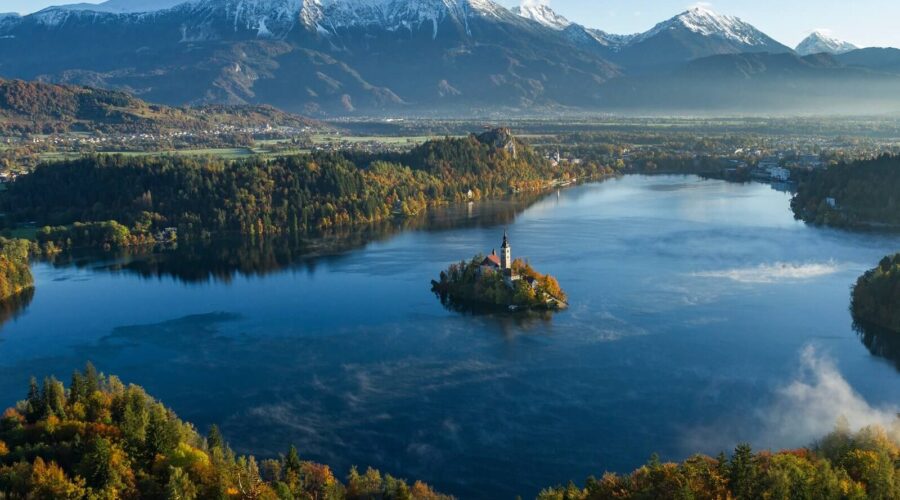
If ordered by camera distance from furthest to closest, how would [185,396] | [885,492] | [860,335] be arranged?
[860,335]
[185,396]
[885,492]

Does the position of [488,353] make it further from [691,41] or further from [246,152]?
[691,41]

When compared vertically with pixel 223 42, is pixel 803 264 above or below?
below

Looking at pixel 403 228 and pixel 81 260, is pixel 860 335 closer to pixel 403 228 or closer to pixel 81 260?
pixel 403 228

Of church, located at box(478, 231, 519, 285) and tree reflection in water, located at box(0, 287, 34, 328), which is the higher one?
church, located at box(478, 231, 519, 285)

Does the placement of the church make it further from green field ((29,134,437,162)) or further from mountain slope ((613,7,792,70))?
mountain slope ((613,7,792,70))

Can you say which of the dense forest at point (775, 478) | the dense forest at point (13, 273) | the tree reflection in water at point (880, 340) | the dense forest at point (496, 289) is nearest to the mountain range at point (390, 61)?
the dense forest at point (13, 273)

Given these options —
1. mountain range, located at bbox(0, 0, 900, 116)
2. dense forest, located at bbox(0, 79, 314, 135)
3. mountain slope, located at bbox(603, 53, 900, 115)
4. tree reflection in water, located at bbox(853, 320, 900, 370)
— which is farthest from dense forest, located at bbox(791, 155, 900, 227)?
mountain range, located at bbox(0, 0, 900, 116)

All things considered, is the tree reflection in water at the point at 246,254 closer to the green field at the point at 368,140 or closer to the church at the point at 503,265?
the church at the point at 503,265

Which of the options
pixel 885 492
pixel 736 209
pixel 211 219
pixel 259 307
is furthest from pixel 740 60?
pixel 885 492
